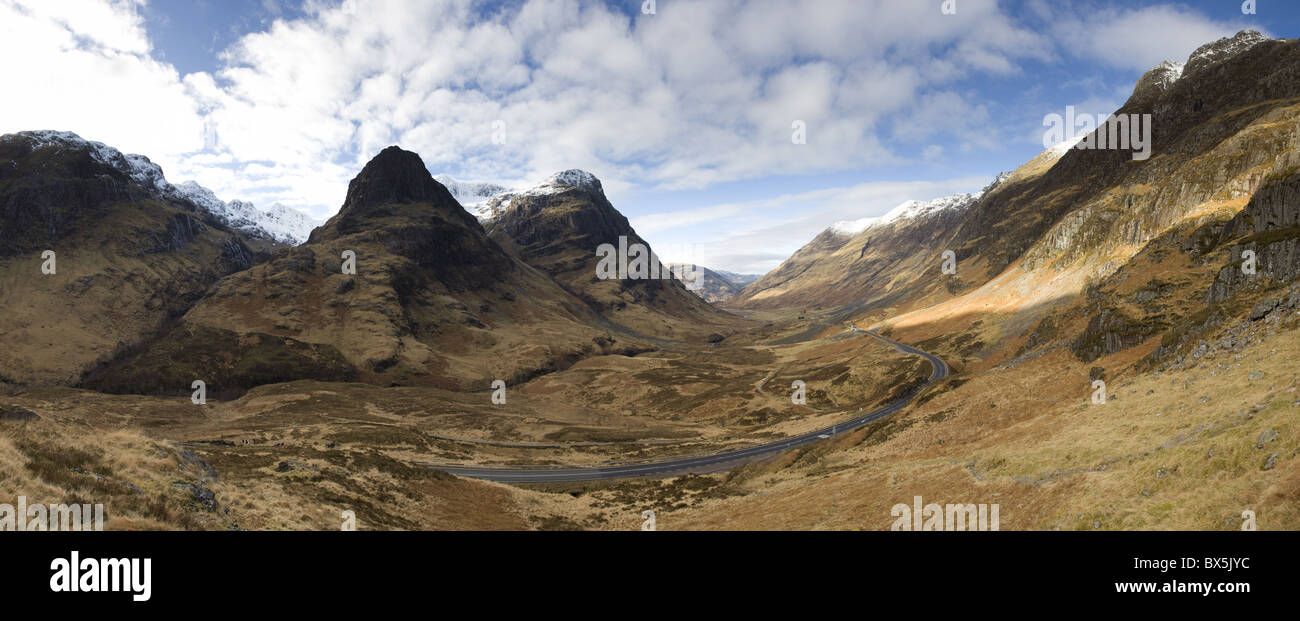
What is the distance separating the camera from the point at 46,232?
152 meters

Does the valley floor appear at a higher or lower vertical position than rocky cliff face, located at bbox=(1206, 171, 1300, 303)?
lower

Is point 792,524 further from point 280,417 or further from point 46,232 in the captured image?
point 46,232

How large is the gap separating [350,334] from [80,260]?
85020 millimetres

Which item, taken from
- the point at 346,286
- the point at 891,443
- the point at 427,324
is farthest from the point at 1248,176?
the point at 346,286

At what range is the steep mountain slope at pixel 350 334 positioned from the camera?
119 m

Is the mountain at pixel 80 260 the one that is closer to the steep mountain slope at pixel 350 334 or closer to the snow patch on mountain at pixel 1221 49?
the steep mountain slope at pixel 350 334

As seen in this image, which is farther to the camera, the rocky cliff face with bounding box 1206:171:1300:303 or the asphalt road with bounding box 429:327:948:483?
the asphalt road with bounding box 429:327:948:483

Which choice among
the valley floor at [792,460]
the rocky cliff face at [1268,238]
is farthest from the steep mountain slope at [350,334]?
the rocky cliff face at [1268,238]

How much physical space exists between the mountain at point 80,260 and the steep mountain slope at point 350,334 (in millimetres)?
13727

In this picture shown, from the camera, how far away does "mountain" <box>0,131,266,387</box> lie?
120m

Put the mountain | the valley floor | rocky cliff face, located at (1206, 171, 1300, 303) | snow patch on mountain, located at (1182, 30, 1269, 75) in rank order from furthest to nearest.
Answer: snow patch on mountain, located at (1182, 30, 1269, 75), the mountain, rocky cliff face, located at (1206, 171, 1300, 303), the valley floor

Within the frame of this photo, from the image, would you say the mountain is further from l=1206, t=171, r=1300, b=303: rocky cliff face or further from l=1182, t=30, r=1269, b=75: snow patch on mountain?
l=1182, t=30, r=1269, b=75: snow patch on mountain

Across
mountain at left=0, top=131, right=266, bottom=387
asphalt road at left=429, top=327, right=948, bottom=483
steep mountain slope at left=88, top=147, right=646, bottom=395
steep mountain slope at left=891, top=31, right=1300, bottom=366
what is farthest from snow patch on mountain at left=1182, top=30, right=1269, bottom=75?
mountain at left=0, top=131, right=266, bottom=387

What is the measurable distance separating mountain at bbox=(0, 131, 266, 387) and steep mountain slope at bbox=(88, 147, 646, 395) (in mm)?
13727
